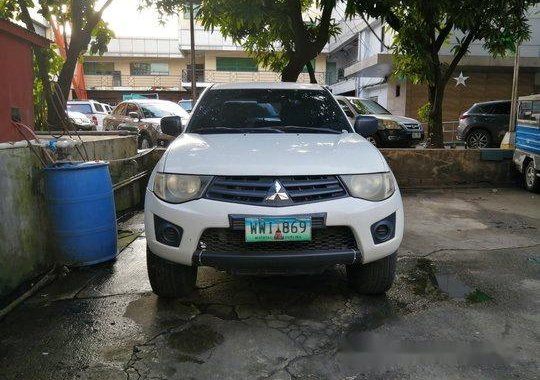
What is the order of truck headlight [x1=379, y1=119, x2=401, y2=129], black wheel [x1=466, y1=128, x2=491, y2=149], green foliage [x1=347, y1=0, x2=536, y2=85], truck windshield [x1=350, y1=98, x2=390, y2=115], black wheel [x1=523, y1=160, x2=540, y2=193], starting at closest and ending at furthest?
black wheel [x1=523, y1=160, x2=540, y2=193] → green foliage [x1=347, y1=0, x2=536, y2=85] → truck headlight [x1=379, y1=119, x2=401, y2=129] → truck windshield [x1=350, y1=98, x2=390, y2=115] → black wheel [x1=466, y1=128, x2=491, y2=149]

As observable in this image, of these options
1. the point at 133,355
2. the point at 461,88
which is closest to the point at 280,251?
the point at 133,355

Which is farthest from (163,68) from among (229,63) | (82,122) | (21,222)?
(21,222)

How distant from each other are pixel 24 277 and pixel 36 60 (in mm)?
7252

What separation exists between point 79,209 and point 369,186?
7.95ft

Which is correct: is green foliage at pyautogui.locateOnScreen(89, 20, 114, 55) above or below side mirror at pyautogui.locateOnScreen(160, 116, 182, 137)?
above

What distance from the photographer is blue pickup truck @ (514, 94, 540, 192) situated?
7.45 m

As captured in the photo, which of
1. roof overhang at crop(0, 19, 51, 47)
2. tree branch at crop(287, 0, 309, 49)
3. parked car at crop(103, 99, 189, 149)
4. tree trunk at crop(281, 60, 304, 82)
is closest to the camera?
roof overhang at crop(0, 19, 51, 47)

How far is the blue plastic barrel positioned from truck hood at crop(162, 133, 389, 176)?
0.91m

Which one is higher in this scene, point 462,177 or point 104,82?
point 104,82

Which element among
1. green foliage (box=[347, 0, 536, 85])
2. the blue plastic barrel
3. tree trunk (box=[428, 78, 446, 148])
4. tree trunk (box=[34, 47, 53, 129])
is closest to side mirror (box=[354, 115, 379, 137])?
the blue plastic barrel

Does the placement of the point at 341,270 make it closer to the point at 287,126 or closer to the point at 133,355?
the point at 287,126

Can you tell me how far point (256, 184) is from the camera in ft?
10.1

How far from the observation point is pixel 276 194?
304cm

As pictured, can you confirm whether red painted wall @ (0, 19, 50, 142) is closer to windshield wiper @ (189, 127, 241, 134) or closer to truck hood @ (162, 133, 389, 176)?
windshield wiper @ (189, 127, 241, 134)
